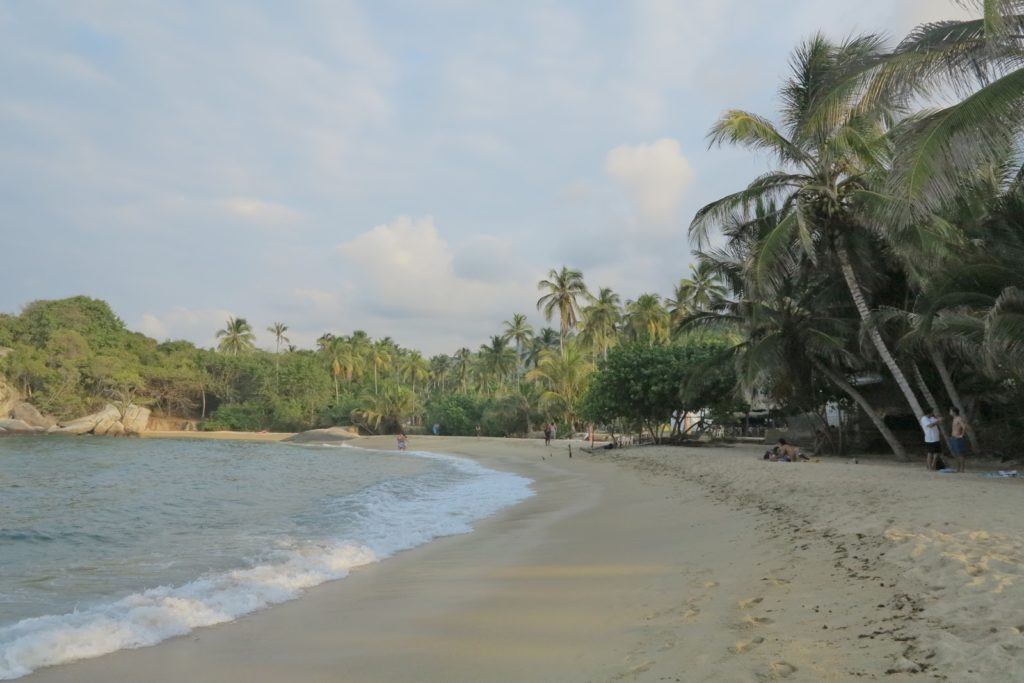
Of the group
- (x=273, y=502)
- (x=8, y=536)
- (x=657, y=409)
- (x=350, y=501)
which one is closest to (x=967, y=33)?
(x=350, y=501)

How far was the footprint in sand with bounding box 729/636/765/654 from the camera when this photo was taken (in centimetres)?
391

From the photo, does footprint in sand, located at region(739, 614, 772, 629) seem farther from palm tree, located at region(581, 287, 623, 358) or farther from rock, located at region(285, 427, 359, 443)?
rock, located at region(285, 427, 359, 443)

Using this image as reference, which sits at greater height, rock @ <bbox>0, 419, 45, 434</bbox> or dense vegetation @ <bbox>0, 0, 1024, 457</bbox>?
dense vegetation @ <bbox>0, 0, 1024, 457</bbox>

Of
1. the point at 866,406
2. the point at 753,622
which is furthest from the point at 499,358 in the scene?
the point at 753,622

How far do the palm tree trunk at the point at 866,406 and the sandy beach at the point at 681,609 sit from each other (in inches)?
387

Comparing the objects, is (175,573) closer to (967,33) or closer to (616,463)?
(967,33)

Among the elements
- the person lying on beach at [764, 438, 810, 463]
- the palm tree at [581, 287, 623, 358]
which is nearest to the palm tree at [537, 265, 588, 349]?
the palm tree at [581, 287, 623, 358]

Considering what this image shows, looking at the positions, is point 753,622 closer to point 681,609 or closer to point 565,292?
point 681,609

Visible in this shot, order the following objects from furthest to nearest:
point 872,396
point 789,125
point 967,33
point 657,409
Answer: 1. point 657,409
2. point 872,396
3. point 789,125
4. point 967,33

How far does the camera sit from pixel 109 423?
59062 mm

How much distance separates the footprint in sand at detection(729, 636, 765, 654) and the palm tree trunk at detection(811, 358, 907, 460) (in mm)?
16977

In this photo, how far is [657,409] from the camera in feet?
95.2

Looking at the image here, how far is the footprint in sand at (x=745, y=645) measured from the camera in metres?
3.91

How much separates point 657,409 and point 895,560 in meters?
24.0
